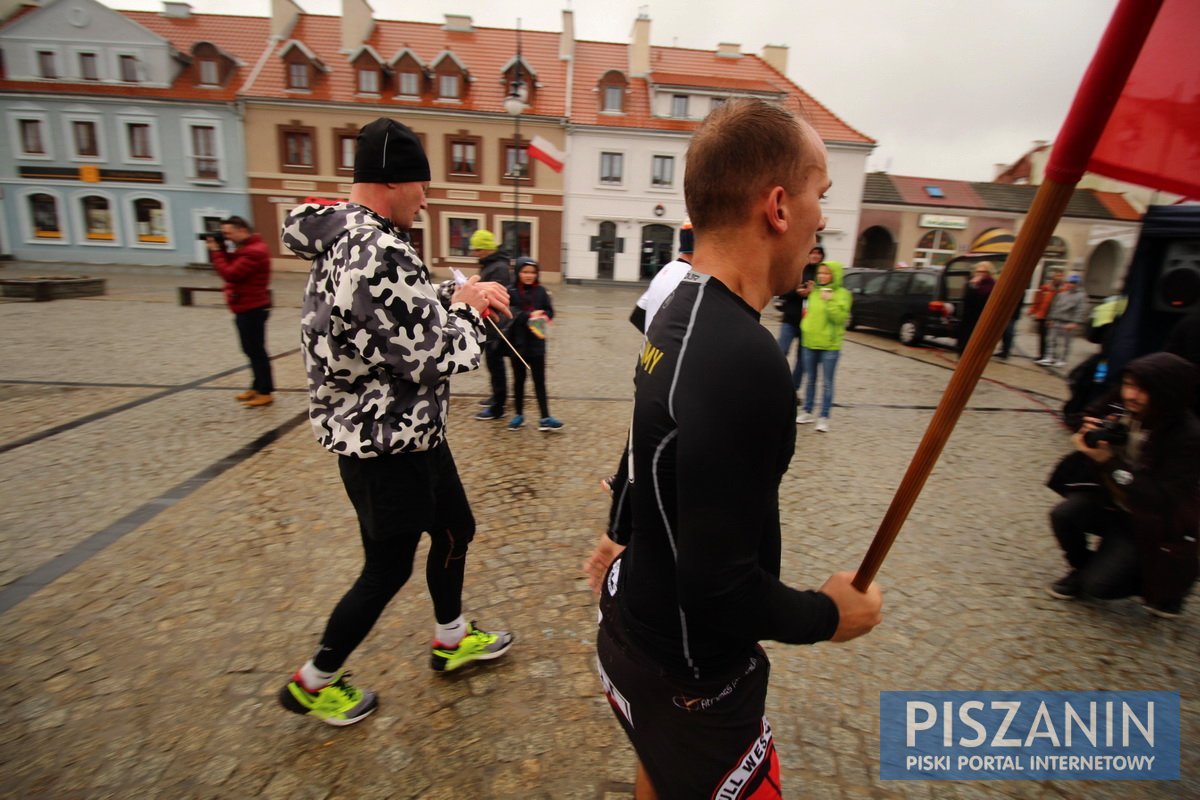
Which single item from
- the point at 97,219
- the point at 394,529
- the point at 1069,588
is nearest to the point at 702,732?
the point at 394,529

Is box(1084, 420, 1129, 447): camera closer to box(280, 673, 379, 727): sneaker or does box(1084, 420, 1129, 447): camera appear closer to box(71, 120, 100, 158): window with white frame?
box(280, 673, 379, 727): sneaker

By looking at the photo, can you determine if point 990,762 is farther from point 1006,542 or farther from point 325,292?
point 325,292

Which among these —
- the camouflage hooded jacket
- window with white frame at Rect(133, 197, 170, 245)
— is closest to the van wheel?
the camouflage hooded jacket

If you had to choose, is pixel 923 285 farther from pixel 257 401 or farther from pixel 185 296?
pixel 185 296

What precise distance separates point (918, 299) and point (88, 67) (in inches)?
1364

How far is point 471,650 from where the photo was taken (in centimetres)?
268

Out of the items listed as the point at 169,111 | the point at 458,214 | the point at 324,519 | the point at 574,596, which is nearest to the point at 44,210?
the point at 169,111

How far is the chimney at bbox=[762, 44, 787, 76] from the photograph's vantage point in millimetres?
31594

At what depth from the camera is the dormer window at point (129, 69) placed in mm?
26500

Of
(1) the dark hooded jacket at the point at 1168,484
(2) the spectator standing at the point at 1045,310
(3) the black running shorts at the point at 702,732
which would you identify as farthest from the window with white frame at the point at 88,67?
(1) the dark hooded jacket at the point at 1168,484

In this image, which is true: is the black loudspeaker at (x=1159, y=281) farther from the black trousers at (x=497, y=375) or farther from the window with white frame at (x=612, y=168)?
the window with white frame at (x=612, y=168)

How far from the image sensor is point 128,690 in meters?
2.49

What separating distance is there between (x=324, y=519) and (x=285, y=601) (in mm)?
978

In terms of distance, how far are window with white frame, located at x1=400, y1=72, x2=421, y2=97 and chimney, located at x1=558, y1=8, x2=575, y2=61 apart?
7.40 metres
